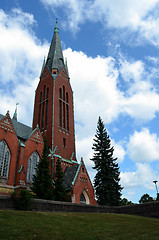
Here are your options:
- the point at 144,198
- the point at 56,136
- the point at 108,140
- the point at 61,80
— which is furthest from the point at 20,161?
the point at 144,198

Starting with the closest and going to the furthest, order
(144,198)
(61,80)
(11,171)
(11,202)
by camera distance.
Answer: (11,202) → (11,171) → (61,80) → (144,198)

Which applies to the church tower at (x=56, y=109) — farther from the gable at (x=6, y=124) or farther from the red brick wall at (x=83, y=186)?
the gable at (x=6, y=124)

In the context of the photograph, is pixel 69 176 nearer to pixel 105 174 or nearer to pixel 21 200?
pixel 105 174

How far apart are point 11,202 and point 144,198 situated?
77.1 meters

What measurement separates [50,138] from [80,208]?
59.2 ft

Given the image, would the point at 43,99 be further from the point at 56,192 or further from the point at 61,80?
the point at 56,192

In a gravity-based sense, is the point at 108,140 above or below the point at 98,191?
above

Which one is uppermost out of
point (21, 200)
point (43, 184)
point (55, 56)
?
point (55, 56)

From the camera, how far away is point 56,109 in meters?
37.2

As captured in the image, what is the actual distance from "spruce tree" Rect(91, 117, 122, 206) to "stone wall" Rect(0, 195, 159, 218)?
21.7 ft

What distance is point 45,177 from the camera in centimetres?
2225

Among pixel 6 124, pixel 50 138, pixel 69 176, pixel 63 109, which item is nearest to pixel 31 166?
pixel 69 176

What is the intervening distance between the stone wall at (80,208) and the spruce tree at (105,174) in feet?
21.7

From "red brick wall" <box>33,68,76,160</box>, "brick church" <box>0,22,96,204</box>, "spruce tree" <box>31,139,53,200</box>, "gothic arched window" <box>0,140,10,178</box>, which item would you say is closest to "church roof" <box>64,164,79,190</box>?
"brick church" <box>0,22,96,204</box>
